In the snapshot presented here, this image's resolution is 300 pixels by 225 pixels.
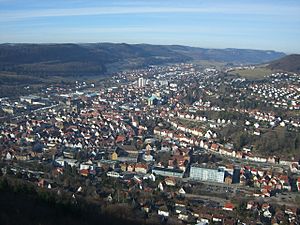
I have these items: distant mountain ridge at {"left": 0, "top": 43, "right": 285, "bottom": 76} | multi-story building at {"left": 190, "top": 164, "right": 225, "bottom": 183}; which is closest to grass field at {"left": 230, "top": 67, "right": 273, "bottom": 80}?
distant mountain ridge at {"left": 0, "top": 43, "right": 285, "bottom": 76}

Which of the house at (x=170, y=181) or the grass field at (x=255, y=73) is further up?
the grass field at (x=255, y=73)

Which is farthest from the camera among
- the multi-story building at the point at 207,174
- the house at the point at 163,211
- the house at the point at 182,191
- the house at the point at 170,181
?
the multi-story building at the point at 207,174

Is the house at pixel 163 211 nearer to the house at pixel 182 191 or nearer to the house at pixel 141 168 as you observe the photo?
A: the house at pixel 182 191

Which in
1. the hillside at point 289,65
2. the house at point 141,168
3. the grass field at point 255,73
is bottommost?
the house at point 141,168

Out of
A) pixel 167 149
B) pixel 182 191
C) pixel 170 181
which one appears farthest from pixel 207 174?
pixel 167 149

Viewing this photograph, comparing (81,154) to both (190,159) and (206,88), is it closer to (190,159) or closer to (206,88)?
(190,159)

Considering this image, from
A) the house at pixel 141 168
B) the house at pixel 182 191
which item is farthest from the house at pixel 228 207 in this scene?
the house at pixel 141 168

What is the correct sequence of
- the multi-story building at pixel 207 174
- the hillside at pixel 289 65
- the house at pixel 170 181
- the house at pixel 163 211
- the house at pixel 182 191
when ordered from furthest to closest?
the hillside at pixel 289 65 → the multi-story building at pixel 207 174 → the house at pixel 170 181 → the house at pixel 182 191 → the house at pixel 163 211

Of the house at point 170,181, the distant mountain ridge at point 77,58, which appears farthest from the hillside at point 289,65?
the house at point 170,181

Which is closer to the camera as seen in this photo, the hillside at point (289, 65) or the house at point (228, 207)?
the house at point (228, 207)
